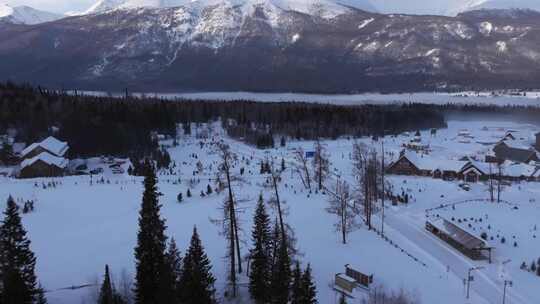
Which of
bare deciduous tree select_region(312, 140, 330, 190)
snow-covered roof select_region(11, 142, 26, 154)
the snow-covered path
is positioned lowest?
the snow-covered path

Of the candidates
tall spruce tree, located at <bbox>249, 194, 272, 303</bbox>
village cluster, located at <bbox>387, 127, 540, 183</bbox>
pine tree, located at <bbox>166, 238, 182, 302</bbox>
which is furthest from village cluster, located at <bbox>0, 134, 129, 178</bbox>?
tall spruce tree, located at <bbox>249, 194, 272, 303</bbox>

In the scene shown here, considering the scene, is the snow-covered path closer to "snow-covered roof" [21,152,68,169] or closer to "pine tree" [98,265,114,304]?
"pine tree" [98,265,114,304]

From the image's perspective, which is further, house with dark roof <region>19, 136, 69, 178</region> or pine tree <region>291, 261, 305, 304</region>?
house with dark roof <region>19, 136, 69, 178</region>

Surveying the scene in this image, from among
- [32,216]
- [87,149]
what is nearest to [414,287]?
[32,216]

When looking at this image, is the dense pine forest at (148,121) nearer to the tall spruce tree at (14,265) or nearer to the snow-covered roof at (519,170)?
the snow-covered roof at (519,170)

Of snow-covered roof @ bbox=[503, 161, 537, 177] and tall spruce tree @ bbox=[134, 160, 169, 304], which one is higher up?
tall spruce tree @ bbox=[134, 160, 169, 304]

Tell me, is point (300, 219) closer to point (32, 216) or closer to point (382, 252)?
point (382, 252)

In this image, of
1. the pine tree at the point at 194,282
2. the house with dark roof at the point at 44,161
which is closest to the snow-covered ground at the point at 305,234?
the pine tree at the point at 194,282

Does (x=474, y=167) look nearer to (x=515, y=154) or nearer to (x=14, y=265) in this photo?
(x=515, y=154)
